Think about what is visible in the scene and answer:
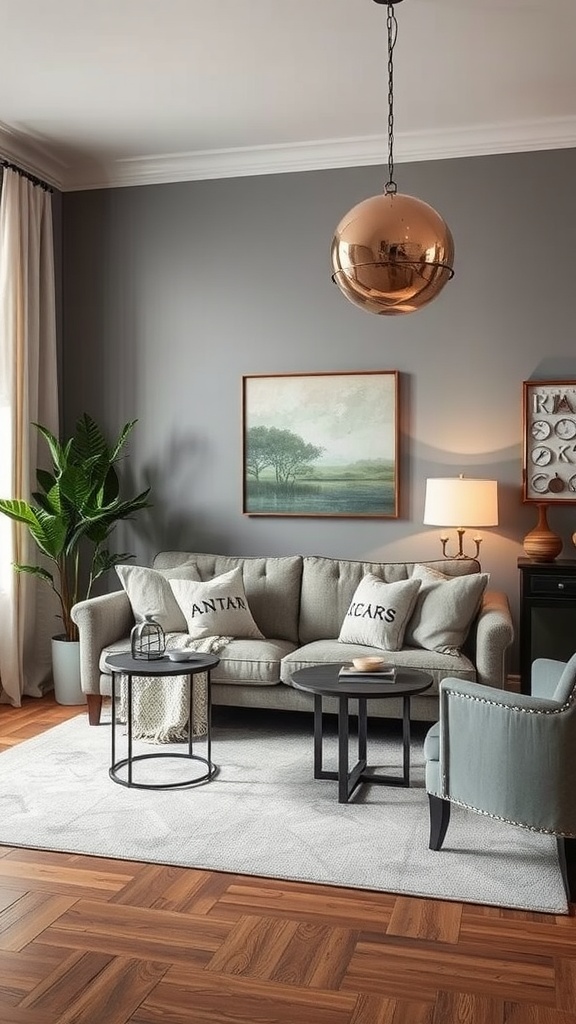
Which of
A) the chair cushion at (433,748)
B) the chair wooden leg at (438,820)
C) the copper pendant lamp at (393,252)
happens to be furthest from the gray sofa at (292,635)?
the copper pendant lamp at (393,252)

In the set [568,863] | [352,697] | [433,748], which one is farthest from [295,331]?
[568,863]

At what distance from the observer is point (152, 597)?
4.94 metres

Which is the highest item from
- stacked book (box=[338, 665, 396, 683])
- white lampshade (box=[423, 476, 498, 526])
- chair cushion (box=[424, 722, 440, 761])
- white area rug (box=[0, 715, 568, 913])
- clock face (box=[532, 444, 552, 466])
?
clock face (box=[532, 444, 552, 466])

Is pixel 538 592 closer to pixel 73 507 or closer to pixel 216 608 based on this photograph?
pixel 216 608

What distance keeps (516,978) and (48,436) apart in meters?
3.79

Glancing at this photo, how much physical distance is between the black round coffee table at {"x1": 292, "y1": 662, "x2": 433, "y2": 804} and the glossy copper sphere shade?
5.08 ft

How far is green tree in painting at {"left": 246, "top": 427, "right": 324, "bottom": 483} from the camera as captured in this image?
5.54m

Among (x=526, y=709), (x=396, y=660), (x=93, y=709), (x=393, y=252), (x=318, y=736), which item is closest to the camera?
(x=393, y=252)

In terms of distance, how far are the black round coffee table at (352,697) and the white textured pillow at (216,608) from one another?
748mm

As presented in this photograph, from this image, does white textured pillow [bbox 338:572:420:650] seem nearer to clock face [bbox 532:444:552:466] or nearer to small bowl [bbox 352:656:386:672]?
small bowl [bbox 352:656:386:672]

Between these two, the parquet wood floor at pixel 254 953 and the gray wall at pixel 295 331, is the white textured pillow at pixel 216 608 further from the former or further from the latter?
the parquet wood floor at pixel 254 953

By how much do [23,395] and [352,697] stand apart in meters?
2.83

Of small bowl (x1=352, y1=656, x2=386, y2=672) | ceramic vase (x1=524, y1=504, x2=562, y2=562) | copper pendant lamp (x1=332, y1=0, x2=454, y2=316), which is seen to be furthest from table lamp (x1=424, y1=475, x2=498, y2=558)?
copper pendant lamp (x1=332, y1=0, x2=454, y2=316)

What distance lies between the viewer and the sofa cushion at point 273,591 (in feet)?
16.7
